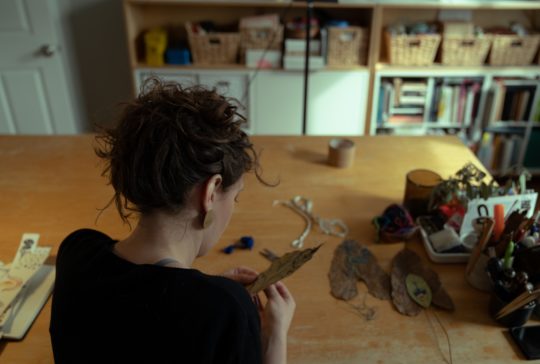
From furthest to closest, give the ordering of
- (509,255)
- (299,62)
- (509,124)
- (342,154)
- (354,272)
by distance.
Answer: (509,124) → (299,62) → (342,154) → (354,272) → (509,255)

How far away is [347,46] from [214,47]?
32.4 inches

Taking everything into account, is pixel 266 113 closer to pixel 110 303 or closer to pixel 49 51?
pixel 49 51

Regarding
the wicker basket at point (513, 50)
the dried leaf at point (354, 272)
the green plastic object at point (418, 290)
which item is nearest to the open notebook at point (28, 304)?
the dried leaf at point (354, 272)

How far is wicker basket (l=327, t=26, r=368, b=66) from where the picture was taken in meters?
2.70

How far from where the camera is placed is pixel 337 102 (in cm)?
286

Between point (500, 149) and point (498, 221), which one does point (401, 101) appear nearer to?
point (500, 149)

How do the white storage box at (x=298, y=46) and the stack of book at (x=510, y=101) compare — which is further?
the stack of book at (x=510, y=101)

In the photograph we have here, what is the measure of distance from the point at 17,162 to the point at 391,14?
7.87 ft

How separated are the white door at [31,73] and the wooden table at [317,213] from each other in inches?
51.9

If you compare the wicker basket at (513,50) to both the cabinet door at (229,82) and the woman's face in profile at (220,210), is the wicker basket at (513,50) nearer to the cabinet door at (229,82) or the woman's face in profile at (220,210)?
the cabinet door at (229,82)

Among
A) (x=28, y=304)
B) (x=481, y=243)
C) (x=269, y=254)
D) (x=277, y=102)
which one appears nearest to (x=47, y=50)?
(x=277, y=102)

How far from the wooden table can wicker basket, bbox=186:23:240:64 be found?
3.92 feet

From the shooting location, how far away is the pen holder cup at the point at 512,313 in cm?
92

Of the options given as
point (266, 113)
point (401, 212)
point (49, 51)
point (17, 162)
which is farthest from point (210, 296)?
point (49, 51)
